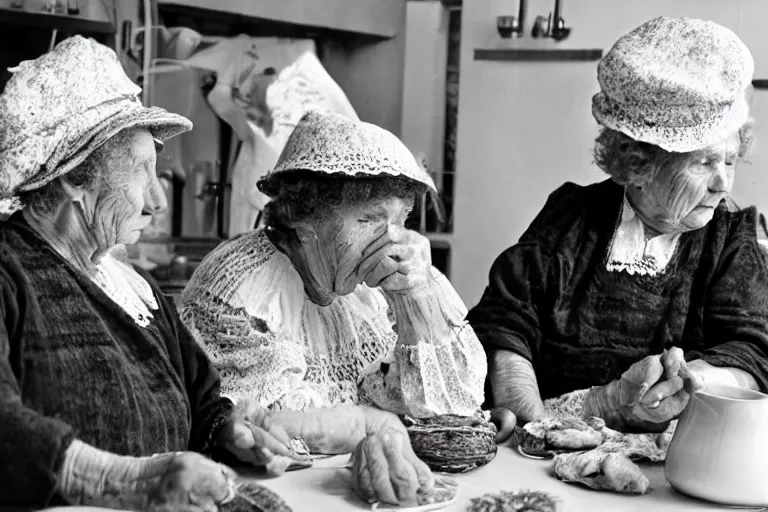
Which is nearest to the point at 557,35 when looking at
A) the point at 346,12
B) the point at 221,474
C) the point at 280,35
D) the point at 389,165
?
the point at 346,12

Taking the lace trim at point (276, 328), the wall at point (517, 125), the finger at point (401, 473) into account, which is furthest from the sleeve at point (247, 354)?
the wall at point (517, 125)

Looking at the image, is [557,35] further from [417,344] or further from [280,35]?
[417,344]

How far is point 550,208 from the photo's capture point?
2613 millimetres

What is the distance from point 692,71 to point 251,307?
114cm

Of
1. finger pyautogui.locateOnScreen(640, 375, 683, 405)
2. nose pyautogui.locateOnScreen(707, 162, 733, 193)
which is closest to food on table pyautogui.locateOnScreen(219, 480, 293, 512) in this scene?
finger pyautogui.locateOnScreen(640, 375, 683, 405)

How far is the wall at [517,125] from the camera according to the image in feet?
13.3

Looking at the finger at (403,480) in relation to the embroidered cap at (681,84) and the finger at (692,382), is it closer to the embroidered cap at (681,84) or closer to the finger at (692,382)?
the finger at (692,382)

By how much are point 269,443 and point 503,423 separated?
23.0 inches

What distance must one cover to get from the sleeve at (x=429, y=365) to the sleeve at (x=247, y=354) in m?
0.16

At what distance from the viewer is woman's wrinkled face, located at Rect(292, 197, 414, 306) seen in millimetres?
2119

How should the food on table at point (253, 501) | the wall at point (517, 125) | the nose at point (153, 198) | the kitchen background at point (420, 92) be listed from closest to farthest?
the food on table at point (253, 501)
the nose at point (153, 198)
the kitchen background at point (420, 92)
the wall at point (517, 125)

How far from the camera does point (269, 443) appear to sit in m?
1.82

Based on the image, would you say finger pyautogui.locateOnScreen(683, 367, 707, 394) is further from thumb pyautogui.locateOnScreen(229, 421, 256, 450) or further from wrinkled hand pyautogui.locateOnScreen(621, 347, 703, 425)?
thumb pyautogui.locateOnScreen(229, 421, 256, 450)

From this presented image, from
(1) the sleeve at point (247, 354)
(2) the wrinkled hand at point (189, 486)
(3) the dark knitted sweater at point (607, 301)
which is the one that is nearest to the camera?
(2) the wrinkled hand at point (189, 486)
